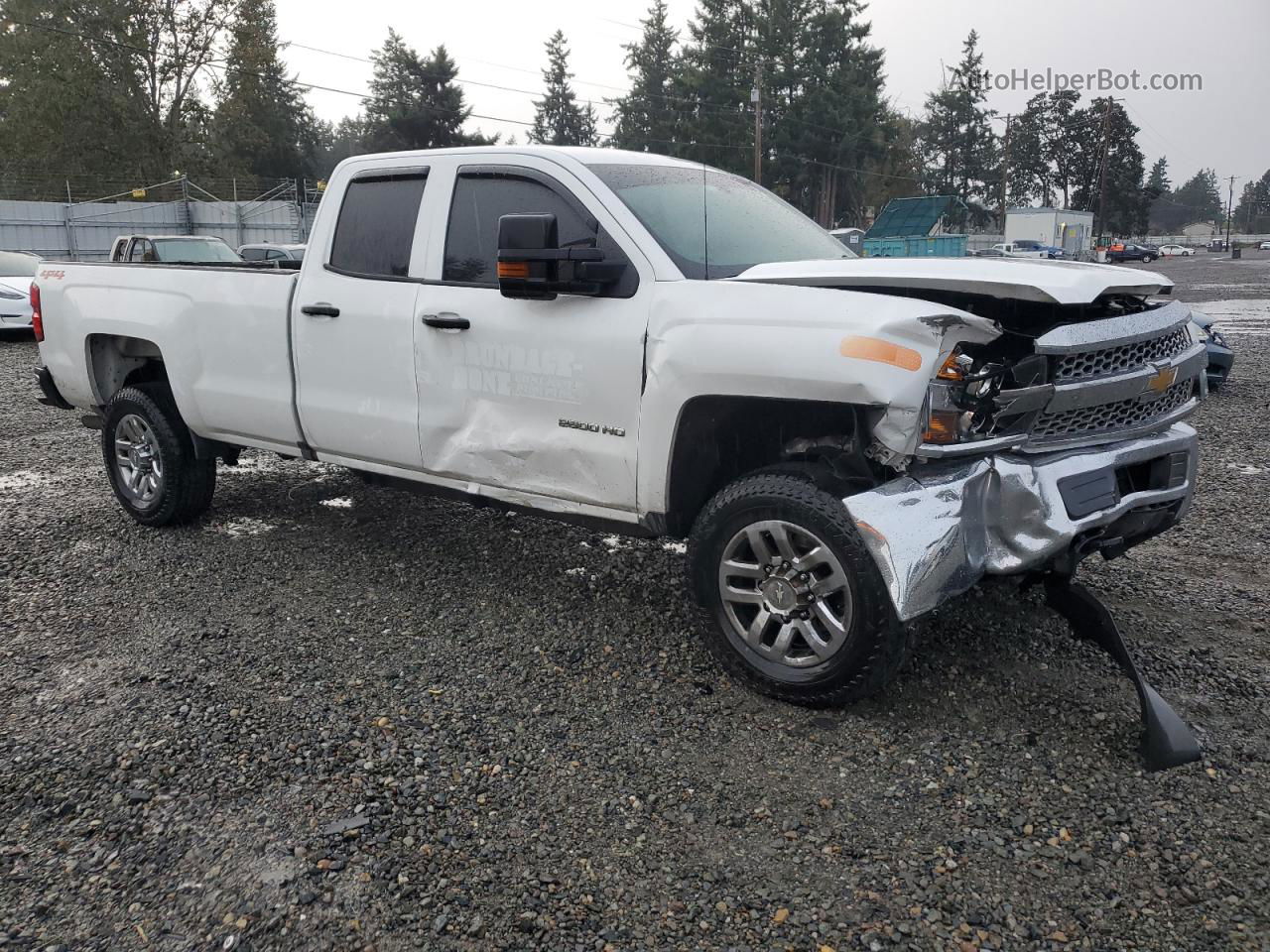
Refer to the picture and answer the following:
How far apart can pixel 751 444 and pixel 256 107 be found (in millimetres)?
61199

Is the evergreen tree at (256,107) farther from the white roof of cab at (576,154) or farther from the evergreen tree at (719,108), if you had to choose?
the white roof of cab at (576,154)

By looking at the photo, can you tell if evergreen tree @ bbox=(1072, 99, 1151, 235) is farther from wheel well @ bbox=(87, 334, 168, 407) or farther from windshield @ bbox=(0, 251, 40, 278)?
wheel well @ bbox=(87, 334, 168, 407)

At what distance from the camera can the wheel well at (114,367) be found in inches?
232

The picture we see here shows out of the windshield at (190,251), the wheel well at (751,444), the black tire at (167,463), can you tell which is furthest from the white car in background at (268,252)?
the wheel well at (751,444)

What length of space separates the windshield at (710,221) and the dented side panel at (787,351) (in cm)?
32

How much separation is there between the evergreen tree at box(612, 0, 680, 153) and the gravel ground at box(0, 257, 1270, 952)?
62379 millimetres

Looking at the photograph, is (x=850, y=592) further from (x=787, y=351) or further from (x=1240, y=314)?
(x=1240, y=314)

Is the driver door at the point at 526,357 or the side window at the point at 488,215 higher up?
the side window at the point at 488,215

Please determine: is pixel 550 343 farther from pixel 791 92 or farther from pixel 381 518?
pixel 791 92

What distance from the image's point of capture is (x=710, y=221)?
4246 millimetres

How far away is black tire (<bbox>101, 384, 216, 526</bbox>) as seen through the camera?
18.3 feet

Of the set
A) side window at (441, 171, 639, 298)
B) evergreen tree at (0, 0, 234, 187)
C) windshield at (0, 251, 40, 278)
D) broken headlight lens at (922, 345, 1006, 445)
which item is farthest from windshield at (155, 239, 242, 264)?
evergreen tree at (0, 0, 234, 187)

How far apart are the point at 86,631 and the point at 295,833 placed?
6.82 ft

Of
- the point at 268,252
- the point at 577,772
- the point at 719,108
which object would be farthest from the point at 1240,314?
the point at 719,108
